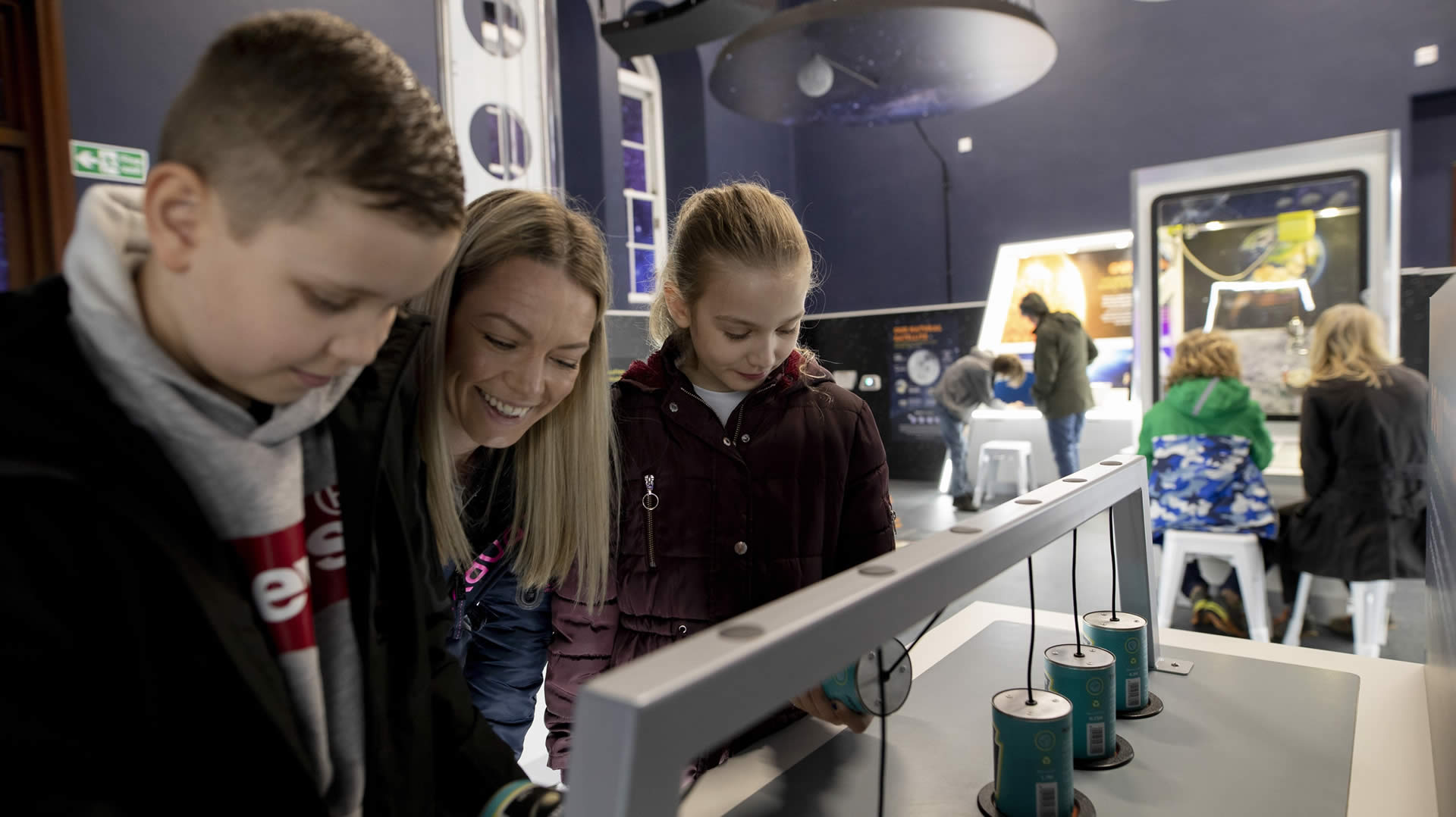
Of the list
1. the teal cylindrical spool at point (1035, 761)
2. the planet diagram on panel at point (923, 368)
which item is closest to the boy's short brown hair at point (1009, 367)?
the planet diagram on panel at point (923, 368)

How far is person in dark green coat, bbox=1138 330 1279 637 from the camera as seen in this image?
311 centimetres

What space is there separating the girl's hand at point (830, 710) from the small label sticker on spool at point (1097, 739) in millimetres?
241

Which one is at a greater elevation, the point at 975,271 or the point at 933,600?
the point at 975,271

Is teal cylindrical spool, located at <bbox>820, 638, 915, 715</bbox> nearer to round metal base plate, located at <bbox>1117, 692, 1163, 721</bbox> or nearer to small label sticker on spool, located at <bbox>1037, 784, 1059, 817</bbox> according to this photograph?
small label sticker on spool, located at <bbox>1037, 784, 1059, 817</bbox>

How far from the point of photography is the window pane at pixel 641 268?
7.06 meters

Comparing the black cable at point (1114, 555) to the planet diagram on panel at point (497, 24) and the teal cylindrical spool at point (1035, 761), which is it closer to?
the teal cylindrical spool at point (1035, 761)

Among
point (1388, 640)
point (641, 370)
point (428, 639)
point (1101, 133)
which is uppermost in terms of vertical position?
point (1101, 133)

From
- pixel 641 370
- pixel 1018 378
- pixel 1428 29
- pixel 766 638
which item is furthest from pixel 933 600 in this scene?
pixel 1428 29

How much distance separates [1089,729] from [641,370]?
0.77 meters

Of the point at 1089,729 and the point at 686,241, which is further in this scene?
the point at 686,241

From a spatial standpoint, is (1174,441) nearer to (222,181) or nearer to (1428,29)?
(222,181)

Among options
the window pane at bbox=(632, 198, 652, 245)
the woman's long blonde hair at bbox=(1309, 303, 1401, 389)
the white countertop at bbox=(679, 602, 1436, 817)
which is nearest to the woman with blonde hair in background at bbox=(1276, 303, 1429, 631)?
the woman's long blonde hair at bbox=(1309, 303, 1401, 389)

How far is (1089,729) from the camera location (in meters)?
0.94

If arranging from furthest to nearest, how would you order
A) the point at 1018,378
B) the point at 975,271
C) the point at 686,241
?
the point at 975,271 → the point at 1018,378 → the point at 686,241
